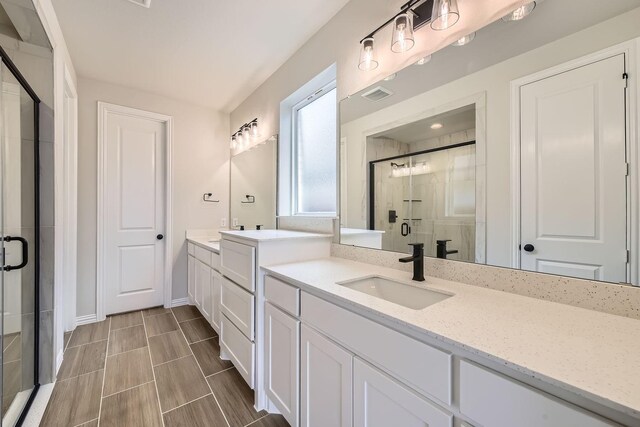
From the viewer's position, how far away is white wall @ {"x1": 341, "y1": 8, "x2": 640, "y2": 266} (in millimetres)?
881

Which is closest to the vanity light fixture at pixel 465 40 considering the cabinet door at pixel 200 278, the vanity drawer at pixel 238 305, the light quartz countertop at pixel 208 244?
the vanity drawer at pixel 238 305

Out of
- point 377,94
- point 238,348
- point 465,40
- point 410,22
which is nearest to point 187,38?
point 377,94

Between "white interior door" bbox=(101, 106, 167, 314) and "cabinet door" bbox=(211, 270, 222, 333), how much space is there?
1255mm

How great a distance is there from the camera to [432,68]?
4.47ft

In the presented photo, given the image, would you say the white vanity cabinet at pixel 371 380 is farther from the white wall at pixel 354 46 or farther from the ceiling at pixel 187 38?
the ceiling at pixel 187 38

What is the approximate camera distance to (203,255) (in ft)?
8.71

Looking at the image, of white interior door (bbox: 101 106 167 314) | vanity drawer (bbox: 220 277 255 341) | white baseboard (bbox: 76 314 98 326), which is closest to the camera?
vanity drawer (bbox: 220 277 255 341)

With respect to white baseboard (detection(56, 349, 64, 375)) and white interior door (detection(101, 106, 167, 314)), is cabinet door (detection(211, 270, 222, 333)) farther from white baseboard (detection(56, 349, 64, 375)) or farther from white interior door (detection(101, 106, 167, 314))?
white interior door (detection(101, 106, 167, 314))

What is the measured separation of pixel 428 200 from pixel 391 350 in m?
0.81

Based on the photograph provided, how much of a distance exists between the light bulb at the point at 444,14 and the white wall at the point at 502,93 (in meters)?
0.29

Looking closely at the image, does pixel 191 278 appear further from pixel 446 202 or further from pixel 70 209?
pixel 446 202

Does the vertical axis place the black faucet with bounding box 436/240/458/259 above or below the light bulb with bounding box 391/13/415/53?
below

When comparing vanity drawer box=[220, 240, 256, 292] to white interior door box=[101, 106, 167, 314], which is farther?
white interior door box=[101, 106, 167, 314]

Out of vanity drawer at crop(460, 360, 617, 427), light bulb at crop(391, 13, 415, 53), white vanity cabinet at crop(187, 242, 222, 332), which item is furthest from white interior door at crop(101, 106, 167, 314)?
vanity drawer at crop(460, 360, 617, 427)
